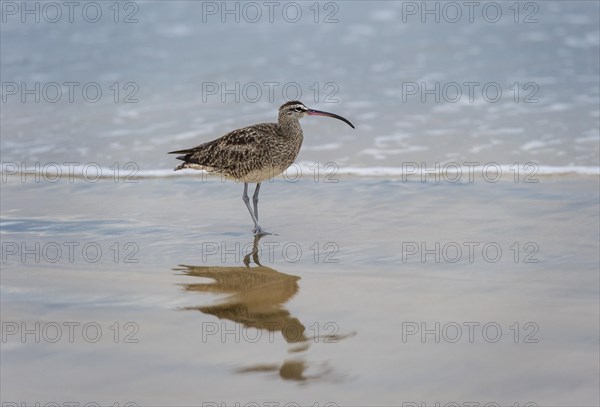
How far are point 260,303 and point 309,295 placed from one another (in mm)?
377

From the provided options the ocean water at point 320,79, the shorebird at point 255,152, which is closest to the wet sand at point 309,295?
the shorebird at point 255,152

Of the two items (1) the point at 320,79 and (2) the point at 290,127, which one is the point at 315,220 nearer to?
(2) the point at 290,127

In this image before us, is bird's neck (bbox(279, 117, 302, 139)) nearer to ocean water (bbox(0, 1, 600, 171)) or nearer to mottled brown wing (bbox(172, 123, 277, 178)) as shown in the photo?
mottled brown wing (bbox(172, 123, 277, 178))

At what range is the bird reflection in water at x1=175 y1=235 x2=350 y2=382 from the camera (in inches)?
216

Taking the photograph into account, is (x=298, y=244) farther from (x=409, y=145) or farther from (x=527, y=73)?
(x=527, y=73)

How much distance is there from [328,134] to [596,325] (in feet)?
23.4

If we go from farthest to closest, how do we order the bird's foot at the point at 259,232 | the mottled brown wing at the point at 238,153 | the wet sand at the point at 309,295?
the mottled brown wing at the point at 238,153, the bird's foot at the point at 259,232, the wet sand at the point at 309,295

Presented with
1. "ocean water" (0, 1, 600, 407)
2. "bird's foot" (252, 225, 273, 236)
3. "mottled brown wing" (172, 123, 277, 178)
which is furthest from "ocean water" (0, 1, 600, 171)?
"bird's foot" (252, 225, 273, 236)

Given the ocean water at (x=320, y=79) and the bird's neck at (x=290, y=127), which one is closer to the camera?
the bird's neck at (x=290, y=127)

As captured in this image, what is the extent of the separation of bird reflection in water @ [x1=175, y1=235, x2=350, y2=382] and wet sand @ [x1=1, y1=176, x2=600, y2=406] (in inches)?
0.8

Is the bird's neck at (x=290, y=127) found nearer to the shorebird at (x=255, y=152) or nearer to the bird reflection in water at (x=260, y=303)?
the shorebird at (x=255, y=152)

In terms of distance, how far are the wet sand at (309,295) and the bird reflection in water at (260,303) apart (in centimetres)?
2

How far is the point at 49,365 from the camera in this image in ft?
18.2

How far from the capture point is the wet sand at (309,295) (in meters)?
5.28
